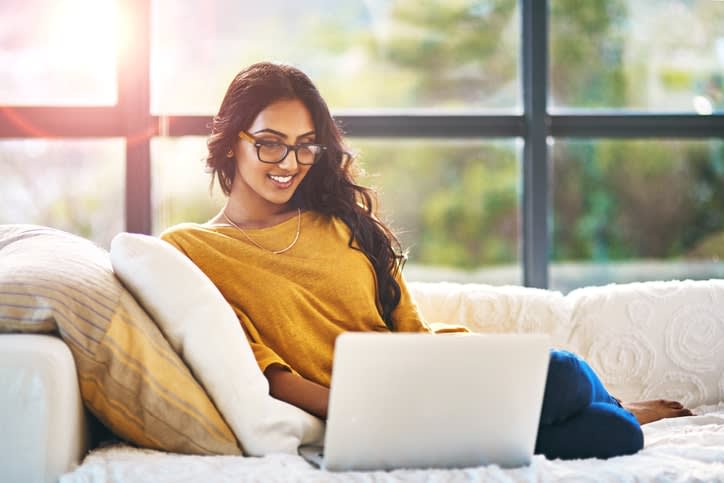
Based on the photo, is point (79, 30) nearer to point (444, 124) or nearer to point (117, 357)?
point (444, 124)

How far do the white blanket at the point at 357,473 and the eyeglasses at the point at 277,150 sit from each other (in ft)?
2.54

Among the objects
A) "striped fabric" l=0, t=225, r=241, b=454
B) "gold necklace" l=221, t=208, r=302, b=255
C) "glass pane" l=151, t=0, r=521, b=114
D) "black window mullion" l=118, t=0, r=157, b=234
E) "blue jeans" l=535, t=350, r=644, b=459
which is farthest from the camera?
"glass pane" l=151, t=0, r=521, b=114

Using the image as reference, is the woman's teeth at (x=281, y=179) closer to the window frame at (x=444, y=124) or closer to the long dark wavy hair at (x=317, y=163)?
the long dark wavy hair at (x=317, y=163)

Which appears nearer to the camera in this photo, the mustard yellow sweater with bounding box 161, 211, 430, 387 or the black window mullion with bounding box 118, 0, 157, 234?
the mustard yellow sweater with bounding box 161, 211, 430, 387

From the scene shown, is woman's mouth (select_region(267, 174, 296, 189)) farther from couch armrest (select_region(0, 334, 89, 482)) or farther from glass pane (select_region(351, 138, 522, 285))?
glass pane (select_region(351, 138, 522, 285))

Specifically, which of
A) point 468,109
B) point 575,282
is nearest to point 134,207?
point 468,109

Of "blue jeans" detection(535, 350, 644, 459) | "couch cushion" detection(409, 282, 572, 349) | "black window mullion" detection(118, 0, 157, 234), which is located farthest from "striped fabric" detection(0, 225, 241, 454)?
"black window mullion" detection(118, 0, 157, 234)

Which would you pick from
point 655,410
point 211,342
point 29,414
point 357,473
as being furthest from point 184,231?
point 655,410

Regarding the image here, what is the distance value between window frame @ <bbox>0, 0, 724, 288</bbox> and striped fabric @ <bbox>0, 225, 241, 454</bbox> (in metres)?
1.45

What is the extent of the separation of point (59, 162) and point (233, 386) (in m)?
1.71

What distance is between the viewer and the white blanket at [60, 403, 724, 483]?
1.52 m

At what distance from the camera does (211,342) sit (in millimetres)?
1779

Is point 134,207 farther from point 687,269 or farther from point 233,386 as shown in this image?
point 687,269

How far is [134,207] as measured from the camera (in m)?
3.19
